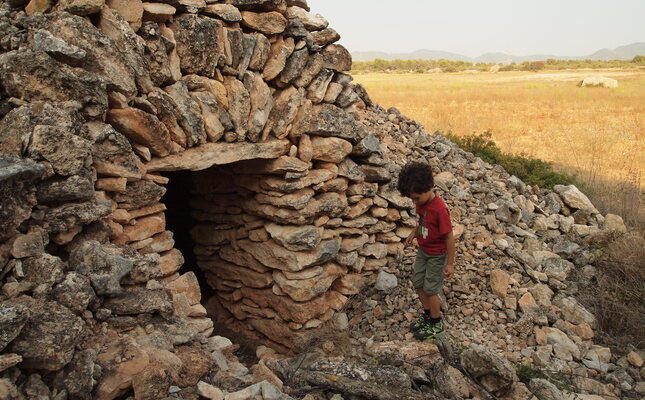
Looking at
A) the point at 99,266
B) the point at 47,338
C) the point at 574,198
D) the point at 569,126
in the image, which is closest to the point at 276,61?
the point at 99,266

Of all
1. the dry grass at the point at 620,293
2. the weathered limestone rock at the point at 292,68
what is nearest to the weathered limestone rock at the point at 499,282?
the dry grass at the point at 620,293

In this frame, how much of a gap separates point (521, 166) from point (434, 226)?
3672mm

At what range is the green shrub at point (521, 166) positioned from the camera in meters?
7.00

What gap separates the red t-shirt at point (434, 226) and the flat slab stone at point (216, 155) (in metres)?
1.40

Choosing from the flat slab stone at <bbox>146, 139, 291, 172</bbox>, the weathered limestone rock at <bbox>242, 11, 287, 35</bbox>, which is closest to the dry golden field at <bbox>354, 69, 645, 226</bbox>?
the flat slab stone at <bbox>146, 139, 291, 172</bbox>

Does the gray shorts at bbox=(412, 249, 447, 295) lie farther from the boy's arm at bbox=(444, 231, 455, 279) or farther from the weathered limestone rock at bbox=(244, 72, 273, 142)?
the weathered limestone rock at bbox=(244, 72, 273, 142)

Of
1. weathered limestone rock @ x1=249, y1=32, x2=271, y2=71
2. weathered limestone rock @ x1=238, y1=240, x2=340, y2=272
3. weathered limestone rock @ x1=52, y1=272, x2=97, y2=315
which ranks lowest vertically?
weathered limestone rock @ x1=238, y1=240, x2=340, y2=272

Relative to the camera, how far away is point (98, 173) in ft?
10.6

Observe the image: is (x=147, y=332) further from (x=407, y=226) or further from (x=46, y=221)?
(x=407, y=226)

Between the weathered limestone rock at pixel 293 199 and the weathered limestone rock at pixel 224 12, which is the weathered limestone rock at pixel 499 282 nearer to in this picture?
the weathered limestone rock at pixel 293 199

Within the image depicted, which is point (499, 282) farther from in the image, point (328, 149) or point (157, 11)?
point (157, 11)

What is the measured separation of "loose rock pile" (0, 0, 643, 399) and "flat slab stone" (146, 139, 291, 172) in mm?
16

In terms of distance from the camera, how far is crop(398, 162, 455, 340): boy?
4000mm

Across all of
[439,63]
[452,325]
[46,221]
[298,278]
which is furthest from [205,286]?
[439,63]
